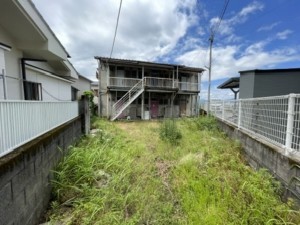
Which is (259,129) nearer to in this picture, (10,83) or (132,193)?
(132,193)

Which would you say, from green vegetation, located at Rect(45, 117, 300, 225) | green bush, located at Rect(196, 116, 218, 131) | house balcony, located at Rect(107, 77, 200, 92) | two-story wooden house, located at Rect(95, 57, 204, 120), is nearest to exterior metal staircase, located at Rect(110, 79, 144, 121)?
two-story wooden house, located at Rect(95, 57, 204, 120)

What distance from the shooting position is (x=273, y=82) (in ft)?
27.1

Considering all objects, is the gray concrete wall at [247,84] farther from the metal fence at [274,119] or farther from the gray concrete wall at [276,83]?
the metal fence at [274,119]

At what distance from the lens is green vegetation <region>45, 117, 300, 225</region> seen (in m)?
2.38

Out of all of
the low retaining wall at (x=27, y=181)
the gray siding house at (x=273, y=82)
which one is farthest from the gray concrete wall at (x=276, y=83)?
the low retaining wall at (x=27, y=181)

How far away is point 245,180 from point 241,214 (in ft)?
3.17

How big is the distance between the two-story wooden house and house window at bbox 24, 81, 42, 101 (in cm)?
755

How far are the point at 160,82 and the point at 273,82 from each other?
9024 millimetres

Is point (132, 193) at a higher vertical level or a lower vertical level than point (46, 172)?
lower

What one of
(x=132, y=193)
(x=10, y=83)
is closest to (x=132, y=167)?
(x=132, y=193)

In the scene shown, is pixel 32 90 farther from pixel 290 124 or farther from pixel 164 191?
pixel 290 124

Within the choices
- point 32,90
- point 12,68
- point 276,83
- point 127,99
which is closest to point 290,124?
point 12,68

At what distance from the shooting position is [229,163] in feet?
13.3

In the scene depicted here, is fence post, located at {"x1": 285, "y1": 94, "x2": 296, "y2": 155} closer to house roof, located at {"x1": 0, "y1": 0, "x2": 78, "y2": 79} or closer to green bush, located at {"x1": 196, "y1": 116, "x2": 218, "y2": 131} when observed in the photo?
green bush, located at {"x1": 196, "y1": 116, "x2": 218, "y2": 131}
